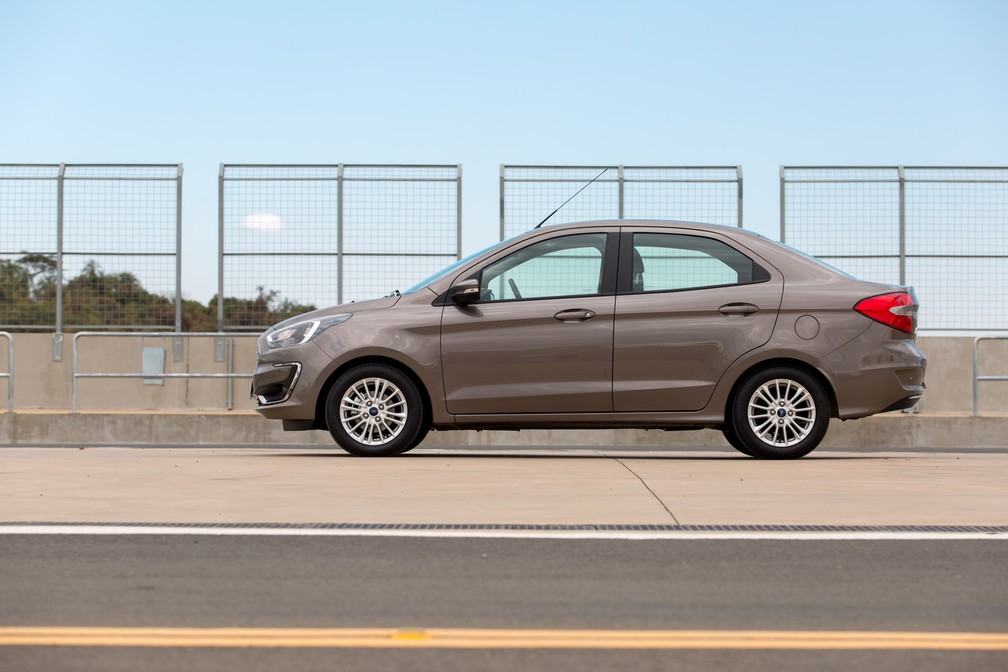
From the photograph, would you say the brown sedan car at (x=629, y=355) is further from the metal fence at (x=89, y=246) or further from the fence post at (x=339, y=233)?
the metal fence at (x=89, y=246)

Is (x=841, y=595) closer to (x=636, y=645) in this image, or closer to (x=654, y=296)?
(x=636, y=645)

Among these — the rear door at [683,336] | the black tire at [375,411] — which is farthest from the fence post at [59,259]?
the rear door at [683,336]

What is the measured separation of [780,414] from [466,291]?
8.07ft

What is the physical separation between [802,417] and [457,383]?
2.53 meters

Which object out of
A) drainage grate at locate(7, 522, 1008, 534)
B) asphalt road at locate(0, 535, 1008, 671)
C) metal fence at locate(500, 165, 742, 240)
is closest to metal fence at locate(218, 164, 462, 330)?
metal fence at locate(500, 165, 742, 240)

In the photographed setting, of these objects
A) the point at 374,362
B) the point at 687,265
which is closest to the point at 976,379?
the point at 687,265

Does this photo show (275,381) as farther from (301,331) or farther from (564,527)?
(564,527)

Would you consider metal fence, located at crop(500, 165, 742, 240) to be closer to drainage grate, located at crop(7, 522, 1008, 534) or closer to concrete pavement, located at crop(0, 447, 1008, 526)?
concrete pavement, located at crop(0, 447, 1008, 526)

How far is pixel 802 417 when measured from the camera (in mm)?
10883

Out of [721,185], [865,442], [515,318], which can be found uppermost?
[721,185]

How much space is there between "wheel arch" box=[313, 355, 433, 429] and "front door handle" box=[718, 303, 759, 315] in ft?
7.41

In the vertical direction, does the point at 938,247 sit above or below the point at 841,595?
above

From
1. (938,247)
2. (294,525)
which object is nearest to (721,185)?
(938,247)

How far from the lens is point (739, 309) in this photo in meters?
10.9
